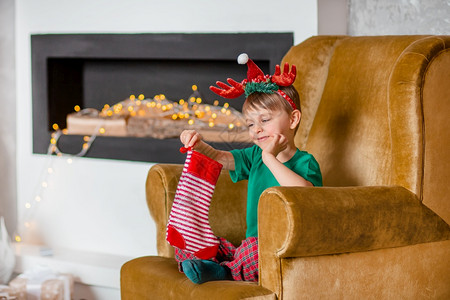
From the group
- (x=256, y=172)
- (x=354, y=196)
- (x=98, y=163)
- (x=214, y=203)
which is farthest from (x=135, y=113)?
(x=354, y=196)

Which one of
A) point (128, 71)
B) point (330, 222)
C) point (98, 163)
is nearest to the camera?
point (330, 222)

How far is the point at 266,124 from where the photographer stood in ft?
6.67

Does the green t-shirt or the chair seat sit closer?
the chair seat

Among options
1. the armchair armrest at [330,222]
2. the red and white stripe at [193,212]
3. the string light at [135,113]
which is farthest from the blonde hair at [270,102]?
the string light at [135,113]

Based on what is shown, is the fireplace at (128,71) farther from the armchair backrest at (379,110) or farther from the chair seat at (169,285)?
the chair seat at (169,285)

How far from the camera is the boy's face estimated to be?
2025 millimetres

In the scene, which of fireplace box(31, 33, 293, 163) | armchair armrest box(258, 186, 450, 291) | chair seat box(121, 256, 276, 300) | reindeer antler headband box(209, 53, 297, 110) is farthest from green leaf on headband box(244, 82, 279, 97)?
fireplace box(31, 33, 293, 163)

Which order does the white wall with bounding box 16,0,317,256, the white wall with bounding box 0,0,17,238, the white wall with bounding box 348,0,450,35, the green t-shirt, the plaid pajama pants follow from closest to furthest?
the plaid pajama pants < the green t-shirt < the white wall with bounding box 348,0,450,35 < the white wall with bounding box 16,0,317,256 < the white wall with bounding box 0,0,17,238

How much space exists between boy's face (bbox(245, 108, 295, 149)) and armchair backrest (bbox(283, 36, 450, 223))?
0.30 meters

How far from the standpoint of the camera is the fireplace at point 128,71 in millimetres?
3068

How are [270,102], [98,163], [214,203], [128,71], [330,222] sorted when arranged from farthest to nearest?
[128,71], [98,163], [214,203], [270,102], [330,222]

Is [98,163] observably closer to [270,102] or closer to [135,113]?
[135,113]

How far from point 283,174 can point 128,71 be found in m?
1.94

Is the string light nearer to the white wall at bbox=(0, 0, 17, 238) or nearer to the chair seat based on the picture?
the white wall at bbox=(0, 0, 17, 238)
